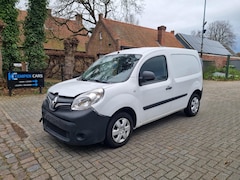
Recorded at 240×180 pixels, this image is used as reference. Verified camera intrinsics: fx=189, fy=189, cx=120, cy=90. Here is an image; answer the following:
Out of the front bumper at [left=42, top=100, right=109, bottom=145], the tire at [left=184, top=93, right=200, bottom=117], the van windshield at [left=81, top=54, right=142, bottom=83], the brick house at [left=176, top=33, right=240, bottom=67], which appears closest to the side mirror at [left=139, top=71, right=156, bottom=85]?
the van windshield at [left=81, top=54, right=142, bottom=83]

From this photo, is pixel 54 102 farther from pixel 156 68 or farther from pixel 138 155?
pixel 156 68

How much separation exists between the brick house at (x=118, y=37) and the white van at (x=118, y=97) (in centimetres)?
1718

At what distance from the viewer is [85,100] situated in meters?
3.09

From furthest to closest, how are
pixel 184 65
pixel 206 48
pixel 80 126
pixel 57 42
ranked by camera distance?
pixel 206 48 → pixel 57 42 → pixel 184 65 → pixel 80 126

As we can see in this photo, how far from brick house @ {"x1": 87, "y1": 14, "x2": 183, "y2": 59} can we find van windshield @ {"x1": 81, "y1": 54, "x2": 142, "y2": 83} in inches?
674

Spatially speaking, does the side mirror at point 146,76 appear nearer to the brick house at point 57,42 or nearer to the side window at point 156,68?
the side window at point 156,68

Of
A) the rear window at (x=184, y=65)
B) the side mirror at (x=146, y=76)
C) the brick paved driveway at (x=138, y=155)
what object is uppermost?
the rear window at (x=184, y=65)

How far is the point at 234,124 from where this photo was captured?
479 cm

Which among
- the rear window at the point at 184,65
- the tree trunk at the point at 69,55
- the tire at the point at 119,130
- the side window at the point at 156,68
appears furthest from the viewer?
the tree trunk at the point at 69,55

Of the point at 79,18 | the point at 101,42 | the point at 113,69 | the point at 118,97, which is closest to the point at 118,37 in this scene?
the point at 101,42

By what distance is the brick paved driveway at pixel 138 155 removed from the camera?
2.66 meters

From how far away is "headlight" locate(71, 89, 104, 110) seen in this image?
10.0 ft

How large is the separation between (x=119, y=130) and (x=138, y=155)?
0.54 metres

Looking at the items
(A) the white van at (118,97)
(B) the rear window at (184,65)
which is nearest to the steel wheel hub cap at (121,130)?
(A) the white van at (118,97)
